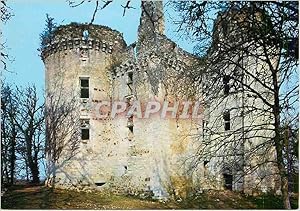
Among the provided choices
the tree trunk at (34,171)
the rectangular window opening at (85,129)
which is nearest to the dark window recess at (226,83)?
the rectangular window opening at (85,129)

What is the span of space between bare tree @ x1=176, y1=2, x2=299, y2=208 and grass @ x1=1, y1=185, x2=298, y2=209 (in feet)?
0.41

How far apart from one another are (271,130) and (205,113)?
27cm

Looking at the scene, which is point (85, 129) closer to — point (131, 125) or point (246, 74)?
point (131, 125)

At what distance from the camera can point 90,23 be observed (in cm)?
225

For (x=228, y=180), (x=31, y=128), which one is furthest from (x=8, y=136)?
(x=228, y=180)

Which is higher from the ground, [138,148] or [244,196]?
[138,148]

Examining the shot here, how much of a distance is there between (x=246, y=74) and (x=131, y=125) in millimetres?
506

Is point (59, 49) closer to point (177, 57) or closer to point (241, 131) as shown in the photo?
point (177, 57)

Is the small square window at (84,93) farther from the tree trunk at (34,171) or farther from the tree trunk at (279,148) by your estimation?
the tree trunk at (279,148)

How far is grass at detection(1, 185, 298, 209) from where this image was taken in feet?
6.99

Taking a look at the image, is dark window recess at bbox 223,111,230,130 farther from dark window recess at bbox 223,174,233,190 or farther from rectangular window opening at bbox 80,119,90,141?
rectangular window opening at bbox 80,119,90,141

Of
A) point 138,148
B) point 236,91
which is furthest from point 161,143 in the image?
point 236,91

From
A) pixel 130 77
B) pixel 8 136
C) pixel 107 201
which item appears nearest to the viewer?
pixel 8 136

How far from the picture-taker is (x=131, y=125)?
2.32m
